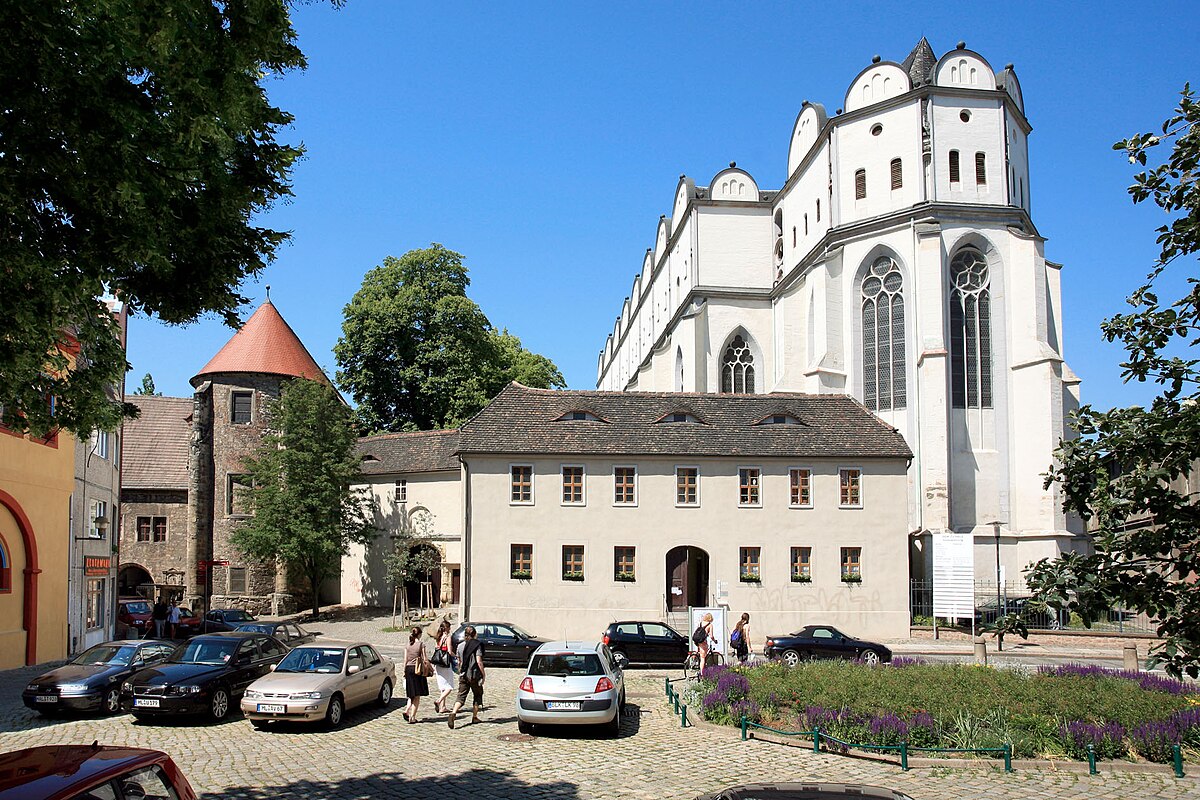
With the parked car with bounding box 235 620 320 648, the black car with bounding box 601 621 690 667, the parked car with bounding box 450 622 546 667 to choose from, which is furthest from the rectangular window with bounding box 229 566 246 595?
the black car with bounding box 601 621 690 667

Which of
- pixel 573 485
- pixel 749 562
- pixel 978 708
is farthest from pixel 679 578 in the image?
pixel 978 708

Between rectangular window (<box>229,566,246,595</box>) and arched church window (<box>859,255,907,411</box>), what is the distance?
104 feet

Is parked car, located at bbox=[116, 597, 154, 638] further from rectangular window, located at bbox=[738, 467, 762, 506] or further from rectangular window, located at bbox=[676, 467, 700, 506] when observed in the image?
rectangular window, located at bbox=[738, 467, 762, 506]

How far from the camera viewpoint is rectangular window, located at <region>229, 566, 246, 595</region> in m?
48.6

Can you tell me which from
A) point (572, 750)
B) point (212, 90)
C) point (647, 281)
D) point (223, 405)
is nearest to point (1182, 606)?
point (212, 90)

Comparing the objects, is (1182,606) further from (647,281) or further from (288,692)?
(647,281)

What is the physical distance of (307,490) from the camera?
142 feet

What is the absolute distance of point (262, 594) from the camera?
48.8 meters

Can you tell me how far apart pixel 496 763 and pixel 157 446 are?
46.3 m

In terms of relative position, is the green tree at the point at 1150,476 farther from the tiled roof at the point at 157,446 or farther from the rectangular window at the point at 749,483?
the tiled roof at the point at 157,446

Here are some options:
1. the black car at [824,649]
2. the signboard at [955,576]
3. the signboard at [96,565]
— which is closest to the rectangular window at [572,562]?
the black car at [824,649]

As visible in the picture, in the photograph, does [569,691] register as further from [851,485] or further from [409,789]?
[851,485]

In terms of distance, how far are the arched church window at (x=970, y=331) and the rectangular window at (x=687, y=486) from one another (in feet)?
55.4

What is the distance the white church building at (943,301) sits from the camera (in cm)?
4488
